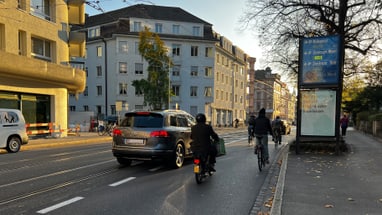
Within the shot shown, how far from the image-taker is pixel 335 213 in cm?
527

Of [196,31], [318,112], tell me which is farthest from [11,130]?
[196,31]

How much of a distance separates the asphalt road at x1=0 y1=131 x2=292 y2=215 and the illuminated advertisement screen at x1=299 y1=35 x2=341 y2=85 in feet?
16.4

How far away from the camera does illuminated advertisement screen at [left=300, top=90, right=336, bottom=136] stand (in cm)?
1297

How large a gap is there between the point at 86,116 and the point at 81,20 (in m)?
12.2

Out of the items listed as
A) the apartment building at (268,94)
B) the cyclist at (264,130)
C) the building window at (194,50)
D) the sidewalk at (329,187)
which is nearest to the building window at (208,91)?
the building window at (194,50)

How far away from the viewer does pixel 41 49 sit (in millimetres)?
23406

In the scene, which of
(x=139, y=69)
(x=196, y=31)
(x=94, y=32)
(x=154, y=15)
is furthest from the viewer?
(x=94, y=32)

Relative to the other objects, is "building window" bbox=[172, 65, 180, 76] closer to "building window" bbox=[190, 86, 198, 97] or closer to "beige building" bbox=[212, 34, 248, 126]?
"building window" bbox=[190, 86, 198, 97]

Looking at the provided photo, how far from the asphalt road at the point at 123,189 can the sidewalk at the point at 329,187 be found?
690 mm

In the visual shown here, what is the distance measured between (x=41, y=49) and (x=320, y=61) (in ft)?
62.7

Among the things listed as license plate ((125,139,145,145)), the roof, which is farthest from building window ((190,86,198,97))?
license plate ((125,139,145,145))

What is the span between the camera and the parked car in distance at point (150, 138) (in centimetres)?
941

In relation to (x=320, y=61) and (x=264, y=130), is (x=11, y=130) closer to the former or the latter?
(x=264, y=130)

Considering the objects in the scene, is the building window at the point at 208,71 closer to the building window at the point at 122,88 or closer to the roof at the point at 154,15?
the roof at the point at 154,15
